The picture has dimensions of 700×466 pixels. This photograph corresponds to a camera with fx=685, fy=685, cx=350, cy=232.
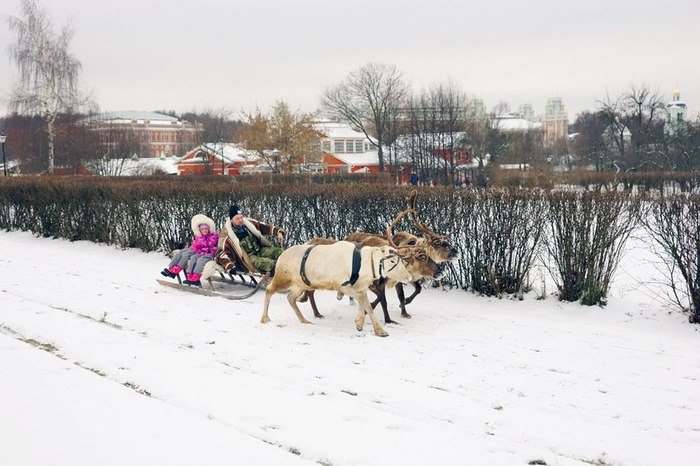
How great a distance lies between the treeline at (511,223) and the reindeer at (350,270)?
2.63 metres

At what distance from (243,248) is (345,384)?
523cm

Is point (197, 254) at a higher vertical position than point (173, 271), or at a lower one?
higher

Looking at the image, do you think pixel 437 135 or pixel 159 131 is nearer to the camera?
pixel 437 135

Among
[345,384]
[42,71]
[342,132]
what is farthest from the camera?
[342,132]

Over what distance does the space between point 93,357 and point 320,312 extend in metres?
3.62

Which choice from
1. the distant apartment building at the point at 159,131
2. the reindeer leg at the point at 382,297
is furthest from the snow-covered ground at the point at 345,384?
the distant apartment building at the point at 159,131

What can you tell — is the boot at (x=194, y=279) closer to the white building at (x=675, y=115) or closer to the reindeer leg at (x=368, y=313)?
the reindeer leg at (x=368, y=313)

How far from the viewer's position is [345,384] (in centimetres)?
704

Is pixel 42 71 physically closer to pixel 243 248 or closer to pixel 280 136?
pixel 280 136

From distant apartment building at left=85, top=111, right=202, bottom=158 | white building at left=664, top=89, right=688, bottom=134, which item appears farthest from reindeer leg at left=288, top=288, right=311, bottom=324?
distant apartment building at left=85, top=111, right=202, bottom=158

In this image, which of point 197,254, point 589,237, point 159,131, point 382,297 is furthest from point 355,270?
point 159,131

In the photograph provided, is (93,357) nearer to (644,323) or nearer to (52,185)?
(644,323)

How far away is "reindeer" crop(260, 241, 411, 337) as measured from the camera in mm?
9086

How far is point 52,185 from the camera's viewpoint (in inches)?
831
